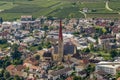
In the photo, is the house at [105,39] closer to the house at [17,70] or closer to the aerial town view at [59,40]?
the aerial town view at [59,40]

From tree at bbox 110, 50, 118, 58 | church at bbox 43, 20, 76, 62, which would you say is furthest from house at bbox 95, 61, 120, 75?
tree at bbox 110, 50, 118, 58

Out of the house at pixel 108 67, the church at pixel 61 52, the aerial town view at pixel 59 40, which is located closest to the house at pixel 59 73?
the aerial town view at pixel 59 40

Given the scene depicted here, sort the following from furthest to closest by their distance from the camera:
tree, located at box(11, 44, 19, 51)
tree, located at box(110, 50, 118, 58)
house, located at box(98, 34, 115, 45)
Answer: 1. house, located at box(98, 34, 115, 45)
2. tree, located at box(11, 44, 19, 51)
3. tree, located at box(110, 50, 118, 58)

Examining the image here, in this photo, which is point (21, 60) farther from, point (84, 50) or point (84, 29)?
point (84, 29)

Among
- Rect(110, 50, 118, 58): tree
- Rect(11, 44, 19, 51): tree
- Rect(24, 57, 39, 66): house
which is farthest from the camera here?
Rect(11, 44, 19, 51): tree

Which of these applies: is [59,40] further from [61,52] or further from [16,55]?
[16,55]

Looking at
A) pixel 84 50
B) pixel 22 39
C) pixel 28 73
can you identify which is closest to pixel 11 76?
pixel 28 73

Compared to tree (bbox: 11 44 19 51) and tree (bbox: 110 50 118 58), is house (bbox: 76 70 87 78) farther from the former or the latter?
tree (bbox: 11 44 19 51)

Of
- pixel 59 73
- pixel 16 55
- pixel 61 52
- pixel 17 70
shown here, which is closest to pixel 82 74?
pixel 59 73
